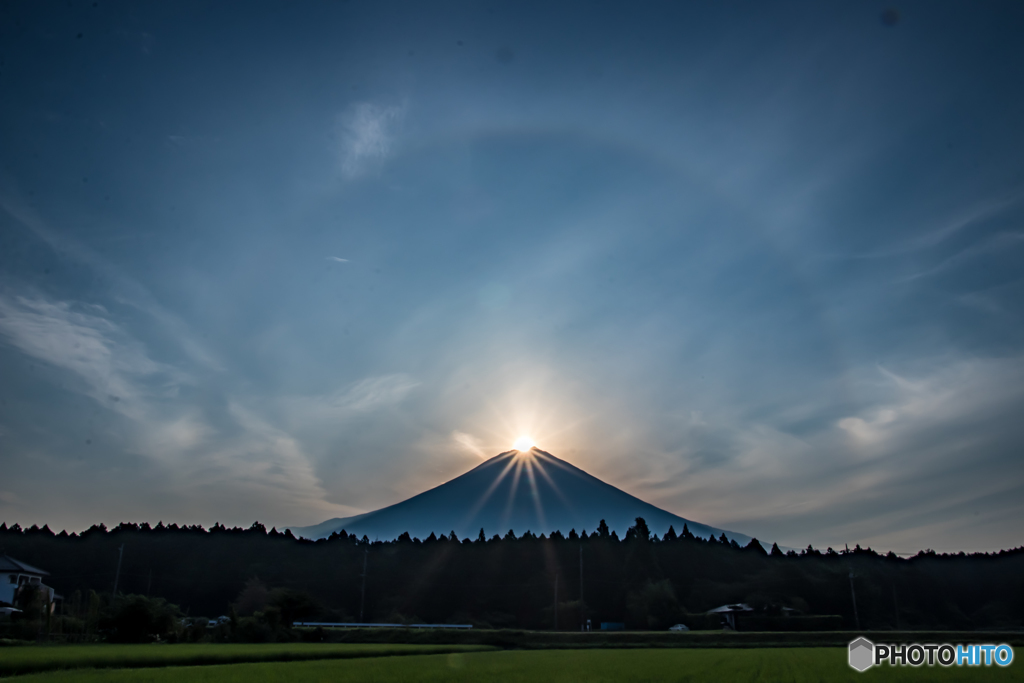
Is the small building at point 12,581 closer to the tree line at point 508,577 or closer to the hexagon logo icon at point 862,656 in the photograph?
the tree line at point 508,577

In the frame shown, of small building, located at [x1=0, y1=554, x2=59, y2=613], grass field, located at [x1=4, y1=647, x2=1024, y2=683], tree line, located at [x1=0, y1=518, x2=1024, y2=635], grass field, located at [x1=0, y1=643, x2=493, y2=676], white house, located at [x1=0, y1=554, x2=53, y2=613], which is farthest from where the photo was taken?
tree line, located at [x1=0, y1=518, x2=1024, y2=635]

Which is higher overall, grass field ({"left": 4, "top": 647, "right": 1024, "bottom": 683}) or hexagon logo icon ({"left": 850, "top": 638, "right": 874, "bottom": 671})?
grass field ({"left": 4, "top": 647, "right": 1024, "bottom": 683})

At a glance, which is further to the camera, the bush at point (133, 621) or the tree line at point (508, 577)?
the tree line at point (508, 577)

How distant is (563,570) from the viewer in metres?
96.1

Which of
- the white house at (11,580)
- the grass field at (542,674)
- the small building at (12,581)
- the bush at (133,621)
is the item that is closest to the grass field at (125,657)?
the grass field at (542,674)

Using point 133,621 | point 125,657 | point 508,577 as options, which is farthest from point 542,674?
point 508,577

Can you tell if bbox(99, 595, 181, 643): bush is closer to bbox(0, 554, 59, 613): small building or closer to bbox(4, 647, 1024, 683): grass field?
bbox(0, 554, 59, 613): small building

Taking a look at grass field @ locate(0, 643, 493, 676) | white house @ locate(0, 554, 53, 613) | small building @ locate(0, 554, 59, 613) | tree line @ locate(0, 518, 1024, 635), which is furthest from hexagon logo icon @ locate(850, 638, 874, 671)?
white house @ locate(0, 554, 53, 613)

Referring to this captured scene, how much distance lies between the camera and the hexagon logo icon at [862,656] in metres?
22.9

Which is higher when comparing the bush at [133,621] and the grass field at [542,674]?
the grass field at [542,674]

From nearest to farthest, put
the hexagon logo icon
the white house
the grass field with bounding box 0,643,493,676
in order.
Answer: the grass field with bounding box 0,643,493,676 < the hexagon logo icon < the white house

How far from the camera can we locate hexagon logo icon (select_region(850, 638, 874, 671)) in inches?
901

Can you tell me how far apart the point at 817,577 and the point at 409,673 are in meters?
87.8

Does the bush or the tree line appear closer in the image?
the bush
